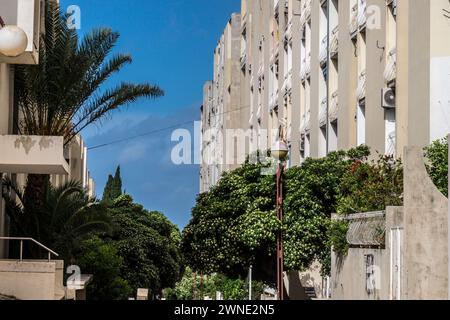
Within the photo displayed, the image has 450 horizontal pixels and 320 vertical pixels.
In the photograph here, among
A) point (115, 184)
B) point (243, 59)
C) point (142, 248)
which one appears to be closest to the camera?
point (142, 248)

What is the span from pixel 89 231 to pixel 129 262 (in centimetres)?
2085

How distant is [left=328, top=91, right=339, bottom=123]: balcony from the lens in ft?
108

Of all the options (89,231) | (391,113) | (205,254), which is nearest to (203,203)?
(205,254)

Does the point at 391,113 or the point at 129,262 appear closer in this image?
the point at 391,113

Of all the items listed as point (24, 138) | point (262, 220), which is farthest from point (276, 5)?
point (24, 138)

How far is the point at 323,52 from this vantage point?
3541cm

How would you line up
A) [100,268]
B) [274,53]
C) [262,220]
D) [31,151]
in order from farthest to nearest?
1. [274,53]
2. [100,268]
3. [262,220]
4. [31,151]

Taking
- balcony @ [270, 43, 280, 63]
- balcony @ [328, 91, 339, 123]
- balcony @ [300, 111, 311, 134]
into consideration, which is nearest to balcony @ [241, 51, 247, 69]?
balcony @ [270, 43, 280, 63]

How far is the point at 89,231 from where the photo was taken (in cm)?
2648

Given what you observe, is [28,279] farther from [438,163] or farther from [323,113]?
[323,113]

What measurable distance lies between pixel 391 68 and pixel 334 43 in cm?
745

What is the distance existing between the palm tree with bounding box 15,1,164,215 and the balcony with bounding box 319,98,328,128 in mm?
10038

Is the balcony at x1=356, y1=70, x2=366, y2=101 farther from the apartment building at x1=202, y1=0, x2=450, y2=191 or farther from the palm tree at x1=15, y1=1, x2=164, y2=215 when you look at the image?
the palm tree at x1=15, y1=1, x2=164, y2=215
